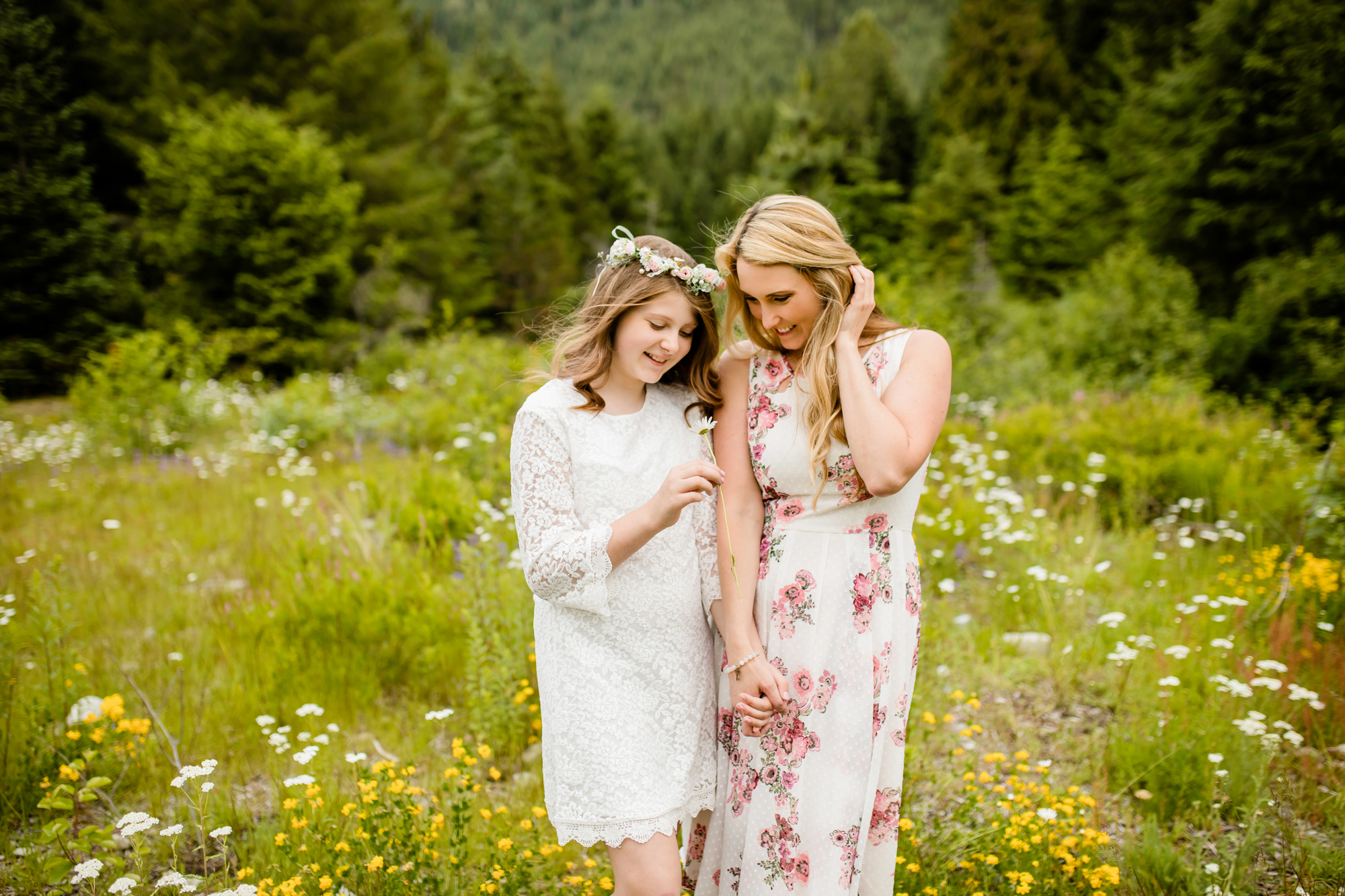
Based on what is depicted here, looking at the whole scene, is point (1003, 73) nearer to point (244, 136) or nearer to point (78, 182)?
point (244, 136)

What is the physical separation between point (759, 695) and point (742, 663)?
10 cm

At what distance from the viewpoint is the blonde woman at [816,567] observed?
6.35 feet

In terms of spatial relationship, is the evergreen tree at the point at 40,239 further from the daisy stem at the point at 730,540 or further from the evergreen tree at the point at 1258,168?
the evergreen tree at the point at 1258,168

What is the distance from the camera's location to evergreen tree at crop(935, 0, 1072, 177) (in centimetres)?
2375

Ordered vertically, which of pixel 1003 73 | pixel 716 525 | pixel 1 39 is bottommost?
pixel 716 525

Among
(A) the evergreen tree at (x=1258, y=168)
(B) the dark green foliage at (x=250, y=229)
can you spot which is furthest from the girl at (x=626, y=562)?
(B) the dark green foliage at (x=250, y=229)

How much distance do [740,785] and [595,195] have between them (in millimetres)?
44035

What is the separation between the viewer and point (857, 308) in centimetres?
204

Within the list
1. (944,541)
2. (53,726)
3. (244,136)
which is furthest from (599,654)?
(244,136)

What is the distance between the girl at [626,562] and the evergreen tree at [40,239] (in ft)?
60.2

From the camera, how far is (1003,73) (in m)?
25.0

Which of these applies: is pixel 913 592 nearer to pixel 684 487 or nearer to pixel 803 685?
pixel 803 685

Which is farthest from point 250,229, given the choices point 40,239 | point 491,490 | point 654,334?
point 654,334

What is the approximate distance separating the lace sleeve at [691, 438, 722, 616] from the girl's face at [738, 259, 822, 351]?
0.47m
